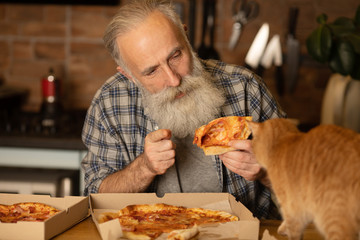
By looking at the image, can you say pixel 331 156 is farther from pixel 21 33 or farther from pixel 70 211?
pixel 21 33

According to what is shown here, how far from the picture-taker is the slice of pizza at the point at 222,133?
1381 millimetres

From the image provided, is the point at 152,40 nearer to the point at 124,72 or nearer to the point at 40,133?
the point at 124,72

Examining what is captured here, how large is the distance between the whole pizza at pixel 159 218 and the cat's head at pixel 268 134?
10.3 inches

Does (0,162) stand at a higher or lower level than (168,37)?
lower

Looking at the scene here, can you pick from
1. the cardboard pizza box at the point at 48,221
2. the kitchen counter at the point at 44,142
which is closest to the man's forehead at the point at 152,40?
the cardboard pizza box at the point at 48,221

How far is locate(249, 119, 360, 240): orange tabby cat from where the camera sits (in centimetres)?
81

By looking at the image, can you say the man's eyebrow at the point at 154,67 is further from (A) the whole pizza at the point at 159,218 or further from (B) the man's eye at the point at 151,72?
(A) the whole pizza at the point at 159,218

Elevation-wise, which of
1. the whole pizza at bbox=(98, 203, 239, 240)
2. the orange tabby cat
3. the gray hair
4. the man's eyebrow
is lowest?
the whole pizza at bbox=(98, 203, 239, 240)

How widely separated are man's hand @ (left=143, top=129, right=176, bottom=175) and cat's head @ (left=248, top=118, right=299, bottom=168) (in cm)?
44

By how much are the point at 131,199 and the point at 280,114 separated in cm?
77

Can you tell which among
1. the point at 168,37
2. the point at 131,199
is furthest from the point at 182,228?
the point at 168,37

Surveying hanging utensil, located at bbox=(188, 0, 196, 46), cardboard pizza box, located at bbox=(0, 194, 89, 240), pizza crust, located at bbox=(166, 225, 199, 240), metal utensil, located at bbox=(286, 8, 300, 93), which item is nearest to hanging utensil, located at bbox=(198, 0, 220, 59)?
hanging utensil, located at bbox=(188, 0, 196, 46)

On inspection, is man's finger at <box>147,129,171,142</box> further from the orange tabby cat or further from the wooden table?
the orange tabby cat

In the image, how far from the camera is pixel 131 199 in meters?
1.33
